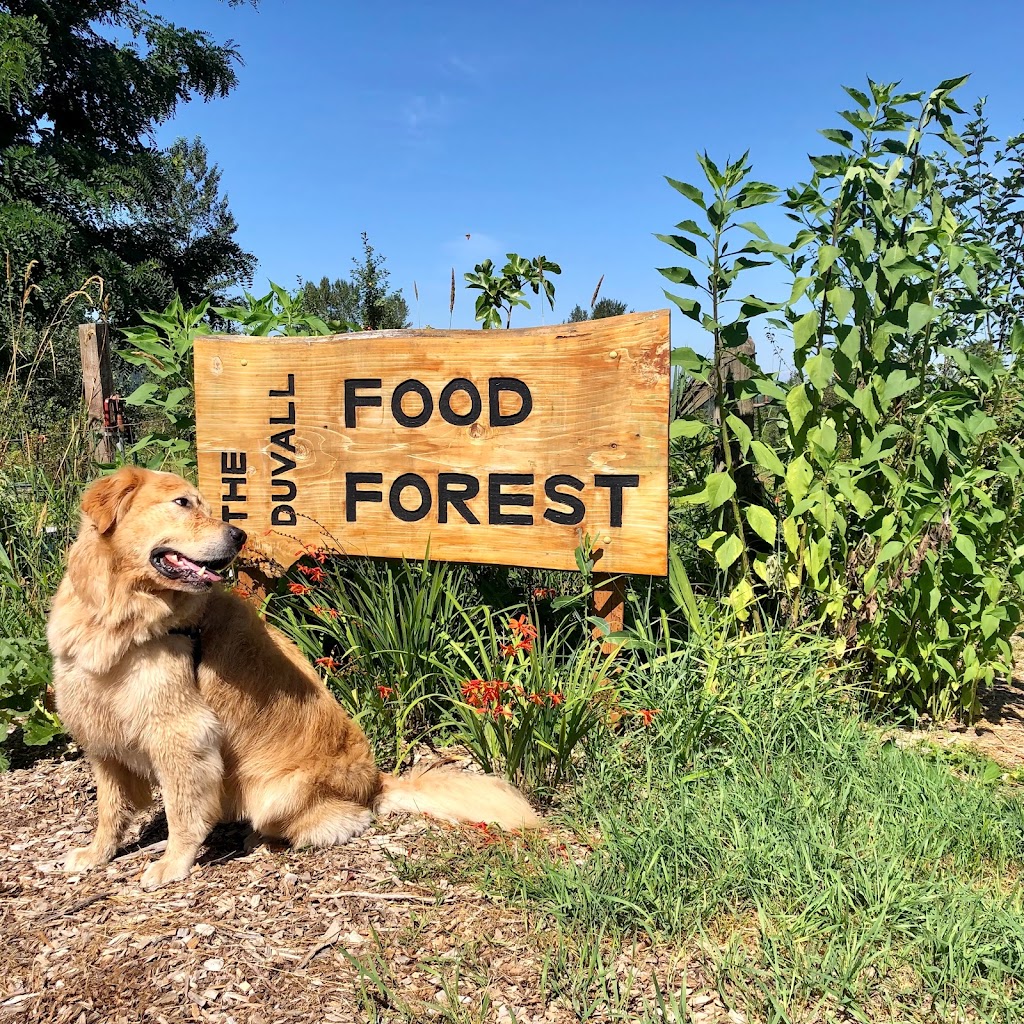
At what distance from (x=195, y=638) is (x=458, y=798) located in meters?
1.10

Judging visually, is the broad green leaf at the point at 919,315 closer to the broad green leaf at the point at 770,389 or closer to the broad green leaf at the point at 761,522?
the broad green leaf at the point at 770,389

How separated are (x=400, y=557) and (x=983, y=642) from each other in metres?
2.75

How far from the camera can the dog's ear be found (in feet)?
8.10

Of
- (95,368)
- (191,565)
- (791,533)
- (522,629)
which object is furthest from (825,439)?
(95,368)

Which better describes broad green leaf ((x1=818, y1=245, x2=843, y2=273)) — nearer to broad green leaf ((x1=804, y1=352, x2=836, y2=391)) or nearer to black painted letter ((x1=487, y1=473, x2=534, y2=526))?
broad green leaf ((x1=804, y1=352, x2=836, y2=391))

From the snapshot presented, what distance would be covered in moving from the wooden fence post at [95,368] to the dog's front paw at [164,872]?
3329mm


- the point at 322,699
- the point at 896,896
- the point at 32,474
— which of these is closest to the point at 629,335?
the point at 322,699

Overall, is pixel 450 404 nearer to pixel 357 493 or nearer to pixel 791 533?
pixel 357 493

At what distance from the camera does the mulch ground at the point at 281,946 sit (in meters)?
1.94

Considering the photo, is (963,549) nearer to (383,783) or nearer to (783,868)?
(783,868)

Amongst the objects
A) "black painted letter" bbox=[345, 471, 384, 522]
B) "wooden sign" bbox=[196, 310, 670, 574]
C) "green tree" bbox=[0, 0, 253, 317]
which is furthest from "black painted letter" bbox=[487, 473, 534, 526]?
"green tree" bbox=[0, 0, 253, 317]

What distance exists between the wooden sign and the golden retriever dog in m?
1.11

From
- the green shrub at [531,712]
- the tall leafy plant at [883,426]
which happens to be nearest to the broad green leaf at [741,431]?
the tall leafy plant at [883,426]

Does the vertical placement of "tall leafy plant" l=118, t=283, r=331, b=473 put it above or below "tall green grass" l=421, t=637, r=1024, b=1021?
above
